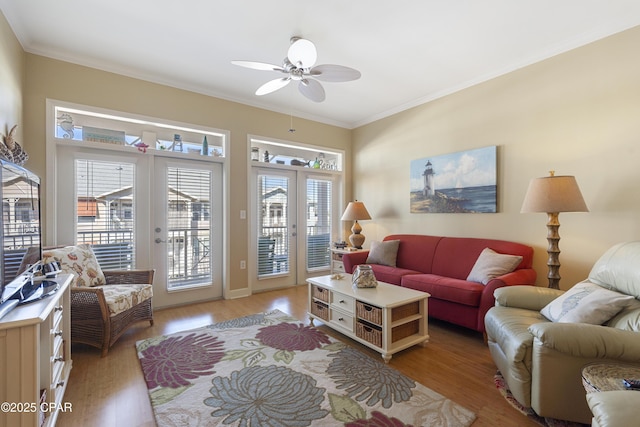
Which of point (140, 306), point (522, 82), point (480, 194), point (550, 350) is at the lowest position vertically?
point (140, 306)

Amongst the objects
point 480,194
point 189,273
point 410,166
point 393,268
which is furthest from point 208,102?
point 480,194

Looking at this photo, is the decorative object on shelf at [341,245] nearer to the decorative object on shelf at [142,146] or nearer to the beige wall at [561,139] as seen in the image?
the beige wall at [561,139]

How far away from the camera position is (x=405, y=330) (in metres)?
2.41

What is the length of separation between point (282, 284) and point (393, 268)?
183 cm

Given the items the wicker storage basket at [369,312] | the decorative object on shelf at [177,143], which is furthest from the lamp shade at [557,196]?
the decorative object on shelf at [177,143]

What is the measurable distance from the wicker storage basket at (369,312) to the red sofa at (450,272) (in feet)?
2.90

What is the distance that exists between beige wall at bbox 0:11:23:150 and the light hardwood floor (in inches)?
74.9

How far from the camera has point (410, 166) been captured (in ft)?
13.7

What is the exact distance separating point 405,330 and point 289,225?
2638 mm

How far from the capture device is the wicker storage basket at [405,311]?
2.32m

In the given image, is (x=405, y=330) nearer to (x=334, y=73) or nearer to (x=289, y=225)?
(x=334, y=73)

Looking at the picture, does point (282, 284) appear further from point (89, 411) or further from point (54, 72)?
point (54, 72)

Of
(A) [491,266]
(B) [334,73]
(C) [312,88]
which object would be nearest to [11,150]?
(C) [312,88]

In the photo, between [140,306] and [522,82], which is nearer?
[140,306]
